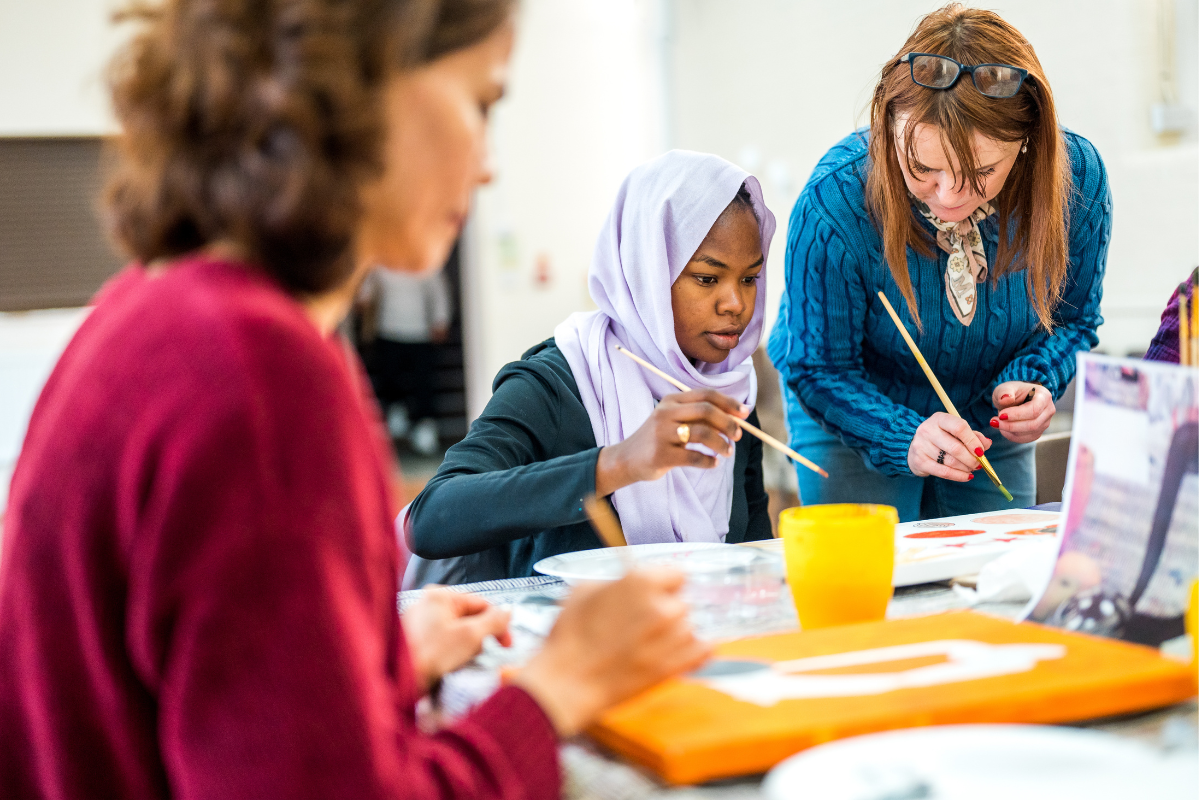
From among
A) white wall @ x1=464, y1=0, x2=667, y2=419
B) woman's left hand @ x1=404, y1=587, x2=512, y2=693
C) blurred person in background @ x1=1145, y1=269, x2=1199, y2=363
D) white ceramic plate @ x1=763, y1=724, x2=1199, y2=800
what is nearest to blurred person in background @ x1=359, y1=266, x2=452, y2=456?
white wall @ x1=464, y1=0, x2=667, y2=419

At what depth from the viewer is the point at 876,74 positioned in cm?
203

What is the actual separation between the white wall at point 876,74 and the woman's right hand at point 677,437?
1128 millimetres

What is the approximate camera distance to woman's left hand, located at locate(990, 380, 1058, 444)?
1580 millimetres

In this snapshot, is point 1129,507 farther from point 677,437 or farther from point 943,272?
point 943,272

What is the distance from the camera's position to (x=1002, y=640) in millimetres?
727

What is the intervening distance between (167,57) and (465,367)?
241 inches

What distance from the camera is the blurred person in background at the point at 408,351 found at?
258 inches

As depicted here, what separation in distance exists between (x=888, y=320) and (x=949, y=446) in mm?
312

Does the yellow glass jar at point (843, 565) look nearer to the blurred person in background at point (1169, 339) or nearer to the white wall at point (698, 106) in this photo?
the blurred person in background at point (1169, 339)

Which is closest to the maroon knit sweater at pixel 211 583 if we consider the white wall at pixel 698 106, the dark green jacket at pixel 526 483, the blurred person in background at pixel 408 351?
the dark green jacket at pixel 526 483

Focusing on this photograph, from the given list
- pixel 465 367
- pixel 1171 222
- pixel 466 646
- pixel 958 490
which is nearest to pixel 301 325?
pixel 466 646

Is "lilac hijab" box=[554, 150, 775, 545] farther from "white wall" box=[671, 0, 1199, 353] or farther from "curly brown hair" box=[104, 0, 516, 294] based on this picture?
"curly brown hair" box=[104, 0, 516, 294]

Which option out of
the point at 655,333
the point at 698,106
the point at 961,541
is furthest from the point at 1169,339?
the point at 698,106

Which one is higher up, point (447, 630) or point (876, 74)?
point (876, 74)
